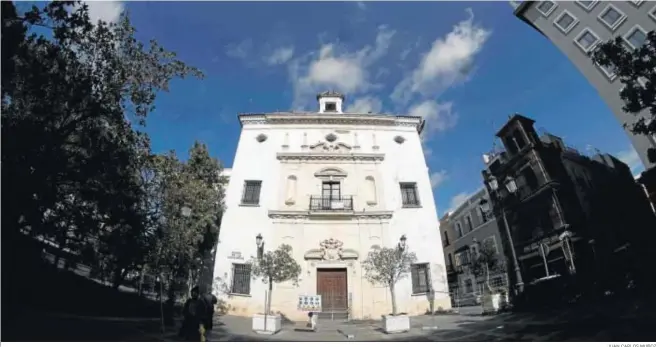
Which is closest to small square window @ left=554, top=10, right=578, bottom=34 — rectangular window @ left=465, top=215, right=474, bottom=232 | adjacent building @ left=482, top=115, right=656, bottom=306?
adjacent building @ left=482, top=115, right=656, bottom=306

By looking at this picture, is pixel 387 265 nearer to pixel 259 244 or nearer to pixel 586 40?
pixel 259 244

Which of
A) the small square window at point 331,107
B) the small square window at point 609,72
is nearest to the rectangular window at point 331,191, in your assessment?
the small square window at point 331,107

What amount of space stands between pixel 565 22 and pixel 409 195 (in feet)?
7.43

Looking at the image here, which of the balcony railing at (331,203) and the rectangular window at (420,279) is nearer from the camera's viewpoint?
the rectangular window at (420,279)

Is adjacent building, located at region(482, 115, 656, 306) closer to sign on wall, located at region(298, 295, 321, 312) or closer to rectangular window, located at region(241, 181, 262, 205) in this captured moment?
sign on wall, located at region(298, 295, 321, 312)

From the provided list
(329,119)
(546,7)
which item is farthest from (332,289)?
(546,7)

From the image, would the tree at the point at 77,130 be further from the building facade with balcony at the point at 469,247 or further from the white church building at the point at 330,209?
the building facade with balcony at the point at 469,247

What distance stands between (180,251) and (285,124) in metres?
1.31

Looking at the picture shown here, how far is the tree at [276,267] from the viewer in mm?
2264

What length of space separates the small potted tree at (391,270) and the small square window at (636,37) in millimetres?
2509

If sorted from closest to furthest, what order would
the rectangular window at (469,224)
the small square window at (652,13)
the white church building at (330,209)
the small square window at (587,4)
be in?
the white church building at (330,209) < the rectangular window at (469,224) < the small square window at (652,13) < the small square window at (587,4)

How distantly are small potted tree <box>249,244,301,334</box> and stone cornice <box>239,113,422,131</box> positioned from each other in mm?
1098

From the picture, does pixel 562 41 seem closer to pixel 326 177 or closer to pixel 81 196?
pixel 326 177

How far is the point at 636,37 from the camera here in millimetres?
2656
